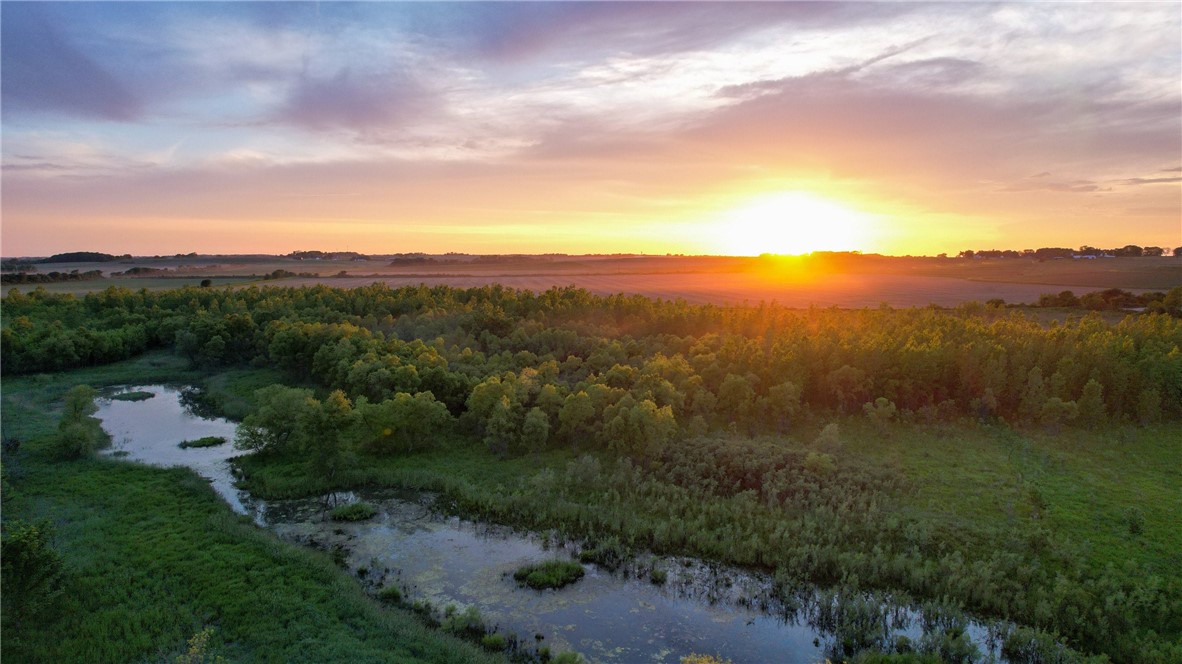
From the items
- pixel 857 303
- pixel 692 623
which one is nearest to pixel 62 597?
pixel 692 623

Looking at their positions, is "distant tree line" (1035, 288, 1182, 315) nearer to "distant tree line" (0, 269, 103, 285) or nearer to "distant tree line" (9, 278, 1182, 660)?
"distant tree line" (9, 278, 1182, 660)

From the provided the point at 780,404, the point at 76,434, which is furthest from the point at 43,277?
the point at 780,404

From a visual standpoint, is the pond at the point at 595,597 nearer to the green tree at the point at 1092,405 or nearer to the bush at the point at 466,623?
the bush at the point at 466,623

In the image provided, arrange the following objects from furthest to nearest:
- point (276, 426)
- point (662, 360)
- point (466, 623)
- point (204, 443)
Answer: point (662, 360), point (204, 443), point (276, 426), point (466, 623)

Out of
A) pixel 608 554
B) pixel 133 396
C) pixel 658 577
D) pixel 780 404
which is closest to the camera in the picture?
pixel 658 577

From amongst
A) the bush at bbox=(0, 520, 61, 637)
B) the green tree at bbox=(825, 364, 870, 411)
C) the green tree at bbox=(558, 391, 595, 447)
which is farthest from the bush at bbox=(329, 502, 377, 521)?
the green tree at bbox=(825, 364, 870, 411)

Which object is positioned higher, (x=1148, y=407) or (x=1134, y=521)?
(x=1148, y=407)

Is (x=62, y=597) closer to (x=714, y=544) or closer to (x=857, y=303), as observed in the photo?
(x=714, y=544)

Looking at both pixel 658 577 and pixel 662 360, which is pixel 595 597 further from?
pixel 662 360
